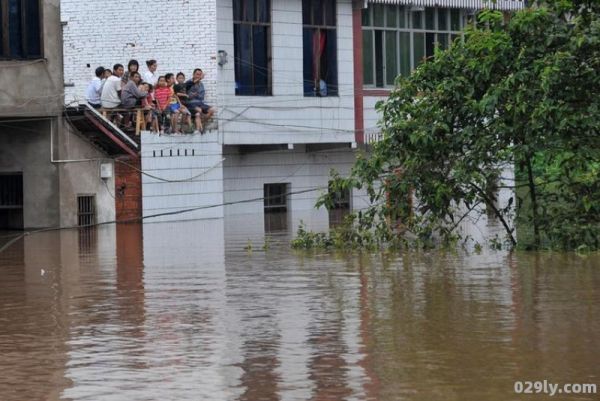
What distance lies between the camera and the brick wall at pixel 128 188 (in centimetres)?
3222

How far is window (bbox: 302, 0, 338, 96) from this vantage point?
3712cm

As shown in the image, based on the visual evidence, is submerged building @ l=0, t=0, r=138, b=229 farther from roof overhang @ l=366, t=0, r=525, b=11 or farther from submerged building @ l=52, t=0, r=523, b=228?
roof overhang @ l=366, t=0, r=525, b=11

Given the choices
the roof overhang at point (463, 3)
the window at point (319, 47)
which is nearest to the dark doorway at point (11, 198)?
the window at point (319, 47)

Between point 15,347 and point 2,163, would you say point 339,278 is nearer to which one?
point 15,347

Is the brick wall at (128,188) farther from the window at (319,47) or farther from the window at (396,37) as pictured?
the window at (396,37)

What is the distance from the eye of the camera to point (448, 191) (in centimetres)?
2077

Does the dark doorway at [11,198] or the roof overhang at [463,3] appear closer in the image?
the dark doorway at [11,198]

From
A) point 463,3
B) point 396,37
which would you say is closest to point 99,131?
point 396,37

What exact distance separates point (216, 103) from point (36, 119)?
5301 mm

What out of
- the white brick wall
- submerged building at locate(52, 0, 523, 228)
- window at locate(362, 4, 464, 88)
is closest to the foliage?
submerged building at locate(52, 0, 523, 228)

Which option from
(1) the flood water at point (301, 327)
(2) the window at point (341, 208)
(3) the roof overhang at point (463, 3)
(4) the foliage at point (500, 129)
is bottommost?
(1) the flood water at point (301, 327)

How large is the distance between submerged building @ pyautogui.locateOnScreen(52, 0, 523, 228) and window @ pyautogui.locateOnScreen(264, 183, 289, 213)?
0.04 metres

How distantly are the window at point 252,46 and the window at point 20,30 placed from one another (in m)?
6.12

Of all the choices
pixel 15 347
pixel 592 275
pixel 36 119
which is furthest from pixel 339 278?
pixel 36 119
